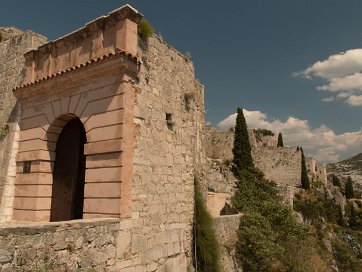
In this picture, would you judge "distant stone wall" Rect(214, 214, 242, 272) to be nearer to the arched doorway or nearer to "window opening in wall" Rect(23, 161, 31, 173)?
the arched doorway

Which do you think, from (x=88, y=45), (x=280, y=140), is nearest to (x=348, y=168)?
(x=280, y=140)

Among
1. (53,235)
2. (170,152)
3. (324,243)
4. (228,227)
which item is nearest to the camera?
(53,235)

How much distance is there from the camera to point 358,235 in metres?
33.2

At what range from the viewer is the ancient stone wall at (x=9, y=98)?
301 inches

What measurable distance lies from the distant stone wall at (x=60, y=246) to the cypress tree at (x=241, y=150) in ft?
64.9

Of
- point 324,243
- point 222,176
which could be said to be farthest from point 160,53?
point 324,243

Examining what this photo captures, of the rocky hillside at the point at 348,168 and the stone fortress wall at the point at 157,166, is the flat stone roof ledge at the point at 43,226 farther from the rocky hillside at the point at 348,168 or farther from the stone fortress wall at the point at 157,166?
the rocky hillside at the point at 348,168

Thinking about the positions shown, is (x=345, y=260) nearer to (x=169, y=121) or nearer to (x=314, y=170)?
(x=314, y=170)

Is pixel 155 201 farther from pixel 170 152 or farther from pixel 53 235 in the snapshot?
pixel 53 235

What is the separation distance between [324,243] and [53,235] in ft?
81.5

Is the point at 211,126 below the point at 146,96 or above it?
above

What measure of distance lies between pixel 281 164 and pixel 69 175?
3314 centimetres

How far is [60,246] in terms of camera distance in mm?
4727

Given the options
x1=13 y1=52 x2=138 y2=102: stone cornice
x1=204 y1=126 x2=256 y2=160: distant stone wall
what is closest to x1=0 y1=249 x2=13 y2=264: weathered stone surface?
x1=13 y1=52 x2=138 y2=102: stone cornice
